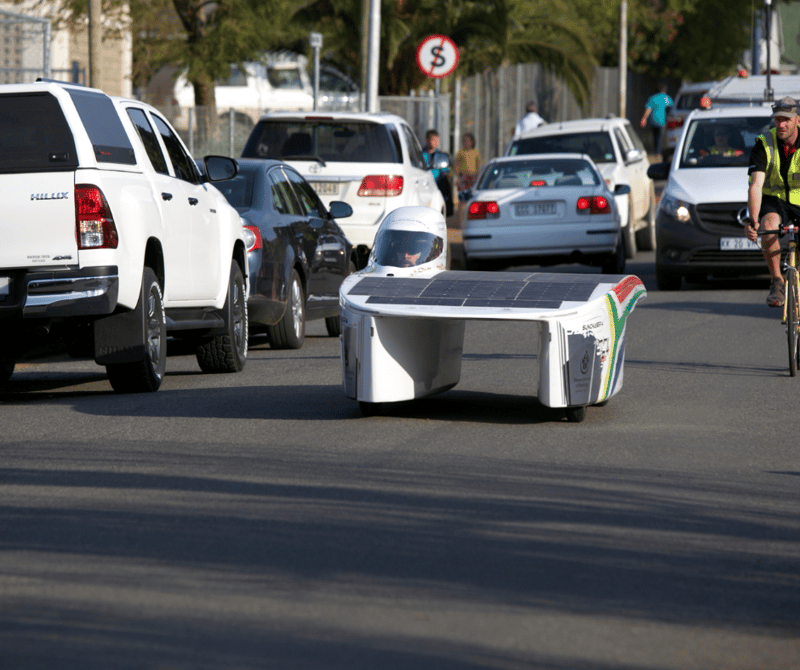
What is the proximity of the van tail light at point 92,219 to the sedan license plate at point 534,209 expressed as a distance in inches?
423

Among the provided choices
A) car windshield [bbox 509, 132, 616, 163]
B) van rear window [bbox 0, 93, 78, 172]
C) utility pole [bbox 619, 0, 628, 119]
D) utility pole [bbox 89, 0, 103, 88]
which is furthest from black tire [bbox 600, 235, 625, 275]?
utility pole [bbox 619, 0, 628, 119]

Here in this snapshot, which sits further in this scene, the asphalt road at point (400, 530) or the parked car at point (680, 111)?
the parked car at point (680, 111)

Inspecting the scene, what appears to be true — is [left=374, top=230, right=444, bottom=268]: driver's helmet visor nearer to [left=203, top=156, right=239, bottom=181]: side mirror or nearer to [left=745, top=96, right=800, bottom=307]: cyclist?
[left=203, top=156, right=239, bottom=181]: side mirror

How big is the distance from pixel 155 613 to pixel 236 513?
4.95 ft

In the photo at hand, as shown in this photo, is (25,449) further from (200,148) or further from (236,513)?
(200,148)

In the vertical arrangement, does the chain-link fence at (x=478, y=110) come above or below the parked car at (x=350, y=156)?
above

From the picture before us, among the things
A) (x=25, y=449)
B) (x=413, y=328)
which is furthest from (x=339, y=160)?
(x=25, y=449)

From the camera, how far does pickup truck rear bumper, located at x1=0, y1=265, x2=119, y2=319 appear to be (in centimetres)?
939

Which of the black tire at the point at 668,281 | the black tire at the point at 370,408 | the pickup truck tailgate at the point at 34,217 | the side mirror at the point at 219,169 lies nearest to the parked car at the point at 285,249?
the side mirror at the point at 219,169

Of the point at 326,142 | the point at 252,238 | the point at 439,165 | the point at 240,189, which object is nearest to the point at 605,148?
the point at 439,165

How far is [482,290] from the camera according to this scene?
9.06 metres

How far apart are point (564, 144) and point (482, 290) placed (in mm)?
14939

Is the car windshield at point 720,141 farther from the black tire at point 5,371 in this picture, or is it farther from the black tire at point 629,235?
the black tire at point 5,371

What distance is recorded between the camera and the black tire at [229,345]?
11.7 meters
